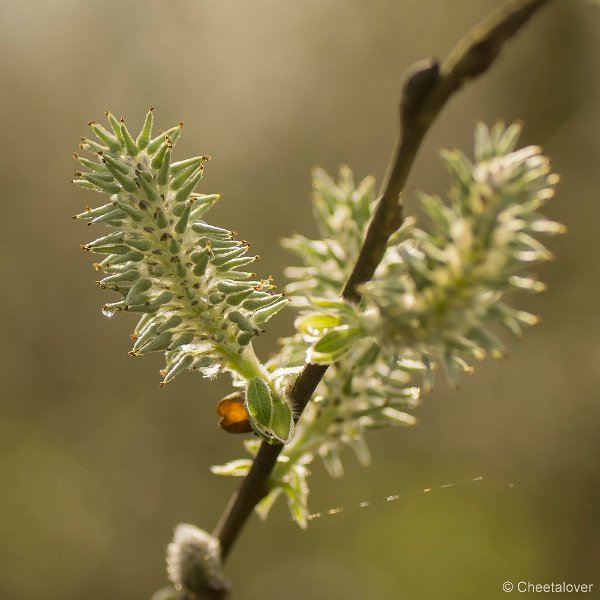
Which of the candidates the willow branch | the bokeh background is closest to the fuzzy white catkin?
the willow branch

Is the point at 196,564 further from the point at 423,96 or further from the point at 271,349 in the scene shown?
the point at 271,349

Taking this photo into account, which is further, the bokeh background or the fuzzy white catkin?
the bokeh background

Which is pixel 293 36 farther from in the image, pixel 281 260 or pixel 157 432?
pixel 157 432

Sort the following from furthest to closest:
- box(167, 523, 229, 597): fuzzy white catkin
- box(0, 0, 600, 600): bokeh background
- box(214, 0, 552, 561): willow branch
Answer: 1. box(0, 0, 600, 600): bokeh background
2. box(167, 523, 229, 597): fuzzy white catkin
3. box(214, 0, 552, 561): willow branch

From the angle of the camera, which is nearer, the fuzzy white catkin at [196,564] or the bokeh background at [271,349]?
the fuzzy white catkin at [196,564]

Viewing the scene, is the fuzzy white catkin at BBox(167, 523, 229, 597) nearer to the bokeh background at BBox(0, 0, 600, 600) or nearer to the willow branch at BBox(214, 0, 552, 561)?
the willow branch at BBox(214, 0, 552, 561)

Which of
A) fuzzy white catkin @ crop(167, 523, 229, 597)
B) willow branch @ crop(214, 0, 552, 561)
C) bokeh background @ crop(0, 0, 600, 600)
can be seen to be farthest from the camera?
bokeh background @ crop(0, 0, 600, 600)

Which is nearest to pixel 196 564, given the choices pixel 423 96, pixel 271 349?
pixel 423 96

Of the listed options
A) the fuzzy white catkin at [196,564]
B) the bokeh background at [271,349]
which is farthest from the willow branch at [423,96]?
the bokeh background at [271,349]

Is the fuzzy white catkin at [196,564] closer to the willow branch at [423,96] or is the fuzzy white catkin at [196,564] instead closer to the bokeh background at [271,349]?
the willow branch at [423,96]
